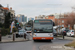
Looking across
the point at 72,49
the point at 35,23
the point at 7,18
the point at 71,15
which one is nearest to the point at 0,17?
the point at 7,18

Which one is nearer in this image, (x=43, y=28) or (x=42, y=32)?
(x=42, y=32)

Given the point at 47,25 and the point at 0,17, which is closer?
the point at 47,25

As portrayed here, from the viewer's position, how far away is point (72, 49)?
1238cm

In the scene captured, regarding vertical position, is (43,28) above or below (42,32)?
above

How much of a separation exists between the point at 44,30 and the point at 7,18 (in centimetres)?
4032

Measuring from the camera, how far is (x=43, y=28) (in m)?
21.2

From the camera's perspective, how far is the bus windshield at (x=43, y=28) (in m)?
21.1

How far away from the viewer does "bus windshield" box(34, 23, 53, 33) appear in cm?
2111

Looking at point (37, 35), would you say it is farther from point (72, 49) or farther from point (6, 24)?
point (6, 24)

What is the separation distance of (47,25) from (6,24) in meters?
38.7

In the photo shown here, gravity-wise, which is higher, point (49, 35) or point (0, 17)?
point (0, 17)

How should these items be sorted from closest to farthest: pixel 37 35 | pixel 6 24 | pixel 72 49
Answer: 1. pixel 72 49
2. pixel 37 35
3. pixel 6 24

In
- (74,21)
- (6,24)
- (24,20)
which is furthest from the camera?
(74,21)

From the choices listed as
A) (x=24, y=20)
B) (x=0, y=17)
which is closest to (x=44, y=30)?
(x=24, y=20)
